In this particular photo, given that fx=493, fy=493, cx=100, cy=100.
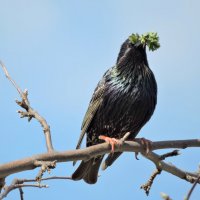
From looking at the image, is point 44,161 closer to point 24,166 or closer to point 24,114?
point 24,166

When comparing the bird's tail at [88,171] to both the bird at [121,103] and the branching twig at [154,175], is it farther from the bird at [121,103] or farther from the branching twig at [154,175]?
the branching twig at [154,175]

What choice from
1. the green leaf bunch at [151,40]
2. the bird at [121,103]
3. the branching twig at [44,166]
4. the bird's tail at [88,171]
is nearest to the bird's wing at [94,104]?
the bird at [121,103]

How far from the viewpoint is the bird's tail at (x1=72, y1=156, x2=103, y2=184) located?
202 inches

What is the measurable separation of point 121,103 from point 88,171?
83 cm

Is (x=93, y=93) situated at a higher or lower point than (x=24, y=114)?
higher

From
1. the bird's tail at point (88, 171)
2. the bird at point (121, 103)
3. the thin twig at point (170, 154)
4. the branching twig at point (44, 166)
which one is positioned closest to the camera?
the branching twig at point (44, 166)

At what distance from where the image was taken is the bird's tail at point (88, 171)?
5138 mm

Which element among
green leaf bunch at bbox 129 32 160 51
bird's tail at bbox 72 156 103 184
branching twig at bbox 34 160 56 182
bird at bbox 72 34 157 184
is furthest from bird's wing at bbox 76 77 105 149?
branching twig at bbox 34 160 56 182

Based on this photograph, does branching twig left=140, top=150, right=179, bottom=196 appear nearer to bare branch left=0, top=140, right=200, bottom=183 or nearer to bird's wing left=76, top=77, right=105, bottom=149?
bare branch left=0, top=140, right=200, bottom=183

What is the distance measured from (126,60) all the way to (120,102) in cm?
60

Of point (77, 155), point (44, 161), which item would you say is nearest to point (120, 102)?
point (77, 155)

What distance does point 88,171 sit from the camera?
5.39 metres

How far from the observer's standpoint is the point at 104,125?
5.57m

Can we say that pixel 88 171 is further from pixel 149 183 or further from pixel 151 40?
pixel 151 40
